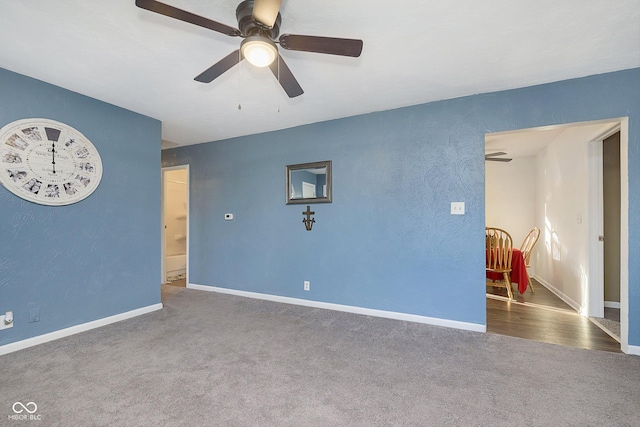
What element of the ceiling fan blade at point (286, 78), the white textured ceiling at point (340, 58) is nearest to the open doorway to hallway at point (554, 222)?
the white textured ceiling at point (340, 58)

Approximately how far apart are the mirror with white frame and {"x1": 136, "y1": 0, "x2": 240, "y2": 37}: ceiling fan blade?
2.07 meters

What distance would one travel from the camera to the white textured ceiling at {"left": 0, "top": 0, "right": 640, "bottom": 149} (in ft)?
5.40

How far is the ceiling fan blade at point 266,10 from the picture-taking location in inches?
52.0

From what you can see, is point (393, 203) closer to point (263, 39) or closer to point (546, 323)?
point (546, 323)

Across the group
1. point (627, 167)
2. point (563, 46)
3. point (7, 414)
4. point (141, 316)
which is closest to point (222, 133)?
point (141, 316)

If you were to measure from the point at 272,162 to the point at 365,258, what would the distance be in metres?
1.81

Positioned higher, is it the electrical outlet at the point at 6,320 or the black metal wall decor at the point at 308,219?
the black metal wall decor at the point at 308,219

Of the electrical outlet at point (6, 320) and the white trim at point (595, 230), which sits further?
the white trim at point (595, 230)

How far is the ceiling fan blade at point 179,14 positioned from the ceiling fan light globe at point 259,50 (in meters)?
0.09

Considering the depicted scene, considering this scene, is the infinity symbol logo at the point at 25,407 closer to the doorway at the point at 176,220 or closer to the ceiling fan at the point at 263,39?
the ceiling fan at the point at 263,39

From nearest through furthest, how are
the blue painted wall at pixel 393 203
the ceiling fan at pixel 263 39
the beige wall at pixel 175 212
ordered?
the ceiling fan at pixel 263 39 < the blue painted wall at pixel 393 203 < the beige wall at pixel 175 212

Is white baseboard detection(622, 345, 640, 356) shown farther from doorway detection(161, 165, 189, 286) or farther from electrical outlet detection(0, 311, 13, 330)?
doorway detection(161, 165, 189, 286)

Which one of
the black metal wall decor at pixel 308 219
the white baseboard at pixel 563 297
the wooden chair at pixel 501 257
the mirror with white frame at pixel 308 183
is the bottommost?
the white baseboard at pixel 563 297

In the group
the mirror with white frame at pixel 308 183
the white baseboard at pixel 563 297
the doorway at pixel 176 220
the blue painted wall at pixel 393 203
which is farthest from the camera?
the doorway at pixel 176 220
